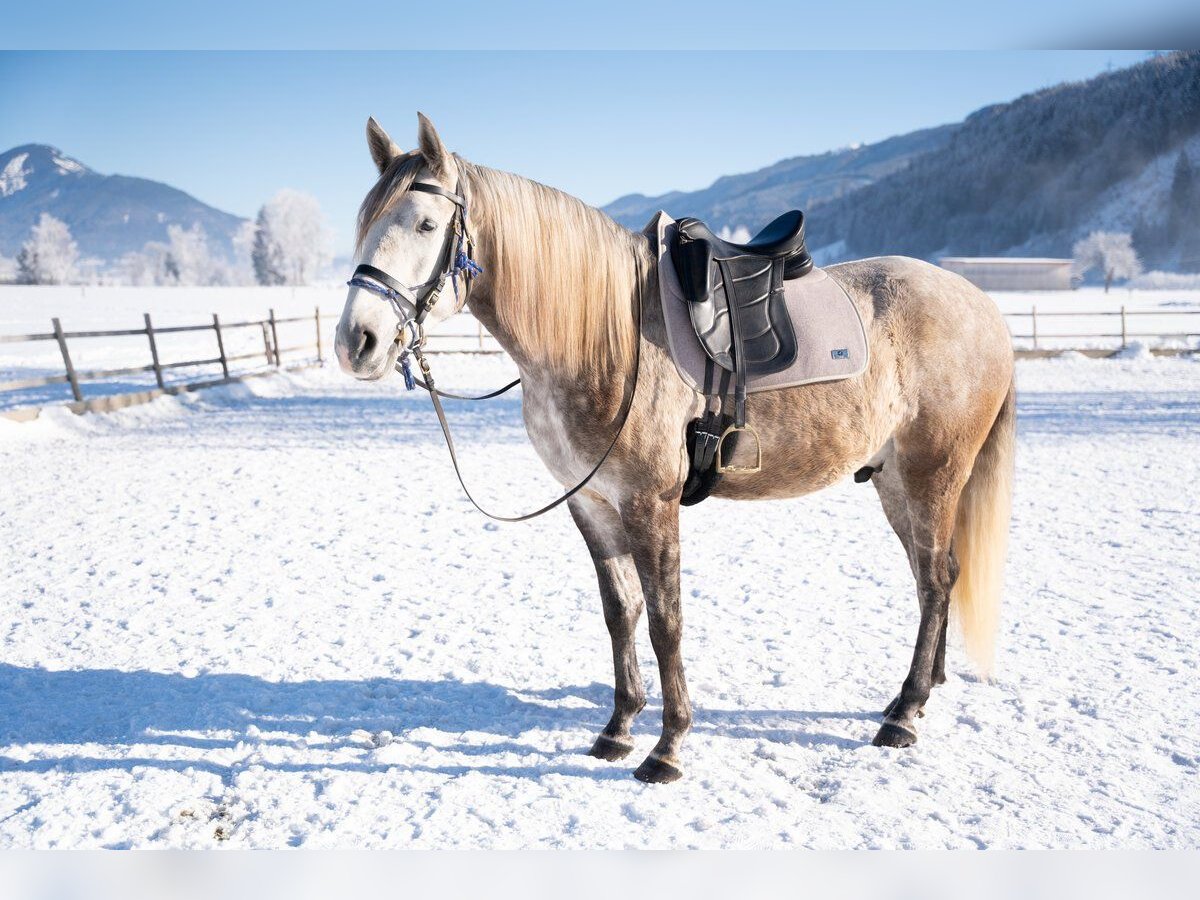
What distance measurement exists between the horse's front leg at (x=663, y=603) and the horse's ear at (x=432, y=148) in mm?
1123

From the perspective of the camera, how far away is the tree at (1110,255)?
8038 centimetres

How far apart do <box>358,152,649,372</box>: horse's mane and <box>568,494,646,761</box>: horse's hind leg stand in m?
0.58

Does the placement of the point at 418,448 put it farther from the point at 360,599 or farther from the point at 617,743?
the point at 617,743

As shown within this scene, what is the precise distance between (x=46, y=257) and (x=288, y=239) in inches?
1057

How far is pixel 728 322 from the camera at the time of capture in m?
2.40

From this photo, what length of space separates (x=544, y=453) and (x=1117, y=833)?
1984 millimetres

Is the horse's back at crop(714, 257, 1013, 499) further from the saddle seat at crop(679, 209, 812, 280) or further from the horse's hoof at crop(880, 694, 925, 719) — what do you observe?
the horse's hoof at crop(880, 694, 925, 719)

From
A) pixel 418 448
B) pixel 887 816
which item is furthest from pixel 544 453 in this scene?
pixel 418 448

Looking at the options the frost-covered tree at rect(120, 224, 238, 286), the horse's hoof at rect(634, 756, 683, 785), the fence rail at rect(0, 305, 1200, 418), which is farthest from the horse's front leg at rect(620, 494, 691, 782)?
the frost-covered tree at rect(120, 224, 238, 286)

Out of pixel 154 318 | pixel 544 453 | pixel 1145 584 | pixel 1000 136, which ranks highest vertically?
pixel 1000 136

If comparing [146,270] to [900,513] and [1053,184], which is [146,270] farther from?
[1053,184]

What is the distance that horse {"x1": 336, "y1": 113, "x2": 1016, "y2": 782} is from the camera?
6.77 ft

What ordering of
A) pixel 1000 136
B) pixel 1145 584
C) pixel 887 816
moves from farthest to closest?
pixel 1000 136, pixel 1145 584, pixel 887 816

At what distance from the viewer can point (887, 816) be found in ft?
7.21
